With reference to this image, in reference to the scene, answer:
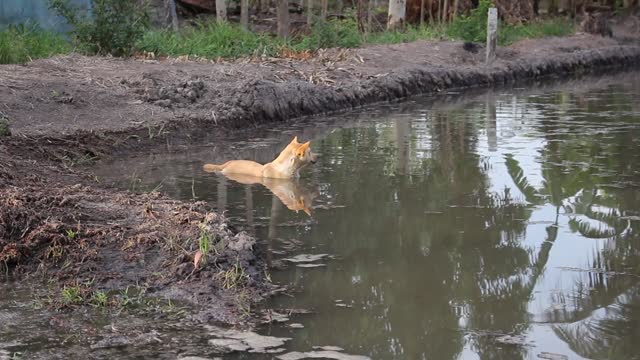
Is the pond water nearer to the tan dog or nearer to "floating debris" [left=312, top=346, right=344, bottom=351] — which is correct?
"floating debris" [left=312, top=346, right=344, bottom=351]

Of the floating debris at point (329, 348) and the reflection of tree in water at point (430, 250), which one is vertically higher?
the reflection of tree in water at point (430, 250)

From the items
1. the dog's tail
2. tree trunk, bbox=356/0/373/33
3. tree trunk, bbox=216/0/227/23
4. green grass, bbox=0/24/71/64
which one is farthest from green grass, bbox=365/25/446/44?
the dog's tail

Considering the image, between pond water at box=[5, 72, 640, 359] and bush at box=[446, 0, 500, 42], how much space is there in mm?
8985

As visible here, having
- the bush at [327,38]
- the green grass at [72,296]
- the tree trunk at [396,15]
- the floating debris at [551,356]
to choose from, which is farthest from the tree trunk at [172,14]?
the floating debris at [551,356]

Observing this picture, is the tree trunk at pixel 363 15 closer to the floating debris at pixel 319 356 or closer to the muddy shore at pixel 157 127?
the muddy shore at pixel 157 127

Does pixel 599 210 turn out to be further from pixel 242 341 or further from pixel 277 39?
pixel 277 39

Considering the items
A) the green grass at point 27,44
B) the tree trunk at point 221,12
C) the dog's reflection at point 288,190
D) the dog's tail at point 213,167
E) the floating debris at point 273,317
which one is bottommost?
the floating debris at point 273,317

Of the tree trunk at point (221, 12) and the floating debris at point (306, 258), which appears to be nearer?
the floating debris at point (306, 258)

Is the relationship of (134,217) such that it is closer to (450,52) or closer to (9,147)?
(9,147)

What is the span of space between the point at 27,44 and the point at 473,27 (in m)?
11.9

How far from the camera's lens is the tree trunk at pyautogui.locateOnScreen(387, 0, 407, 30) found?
24272 millimetres

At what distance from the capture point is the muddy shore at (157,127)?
20.9 feet

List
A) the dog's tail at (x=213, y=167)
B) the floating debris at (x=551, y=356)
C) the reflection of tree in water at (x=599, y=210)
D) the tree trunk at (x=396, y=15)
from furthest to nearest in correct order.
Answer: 1. the tree trunk at (x=396, y=15)
2. the dog's tail at (x=213, y=167)
3. the reflection of tree in water at (x=599, y=210)
4. the floating debris at (x=551, y=356)

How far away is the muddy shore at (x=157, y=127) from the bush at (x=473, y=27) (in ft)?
2.55
